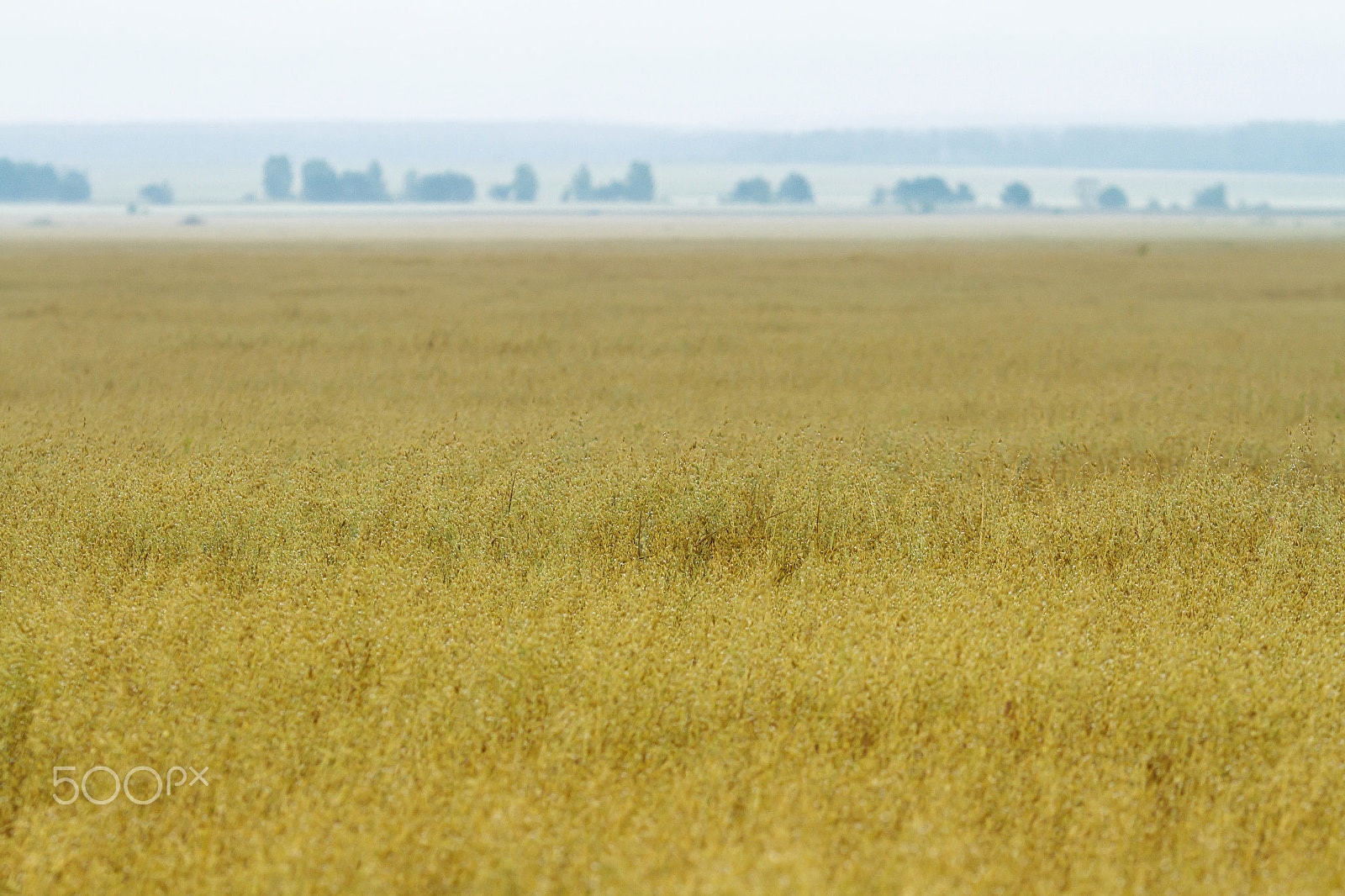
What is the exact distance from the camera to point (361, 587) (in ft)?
25.0

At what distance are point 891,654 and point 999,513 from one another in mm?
3489

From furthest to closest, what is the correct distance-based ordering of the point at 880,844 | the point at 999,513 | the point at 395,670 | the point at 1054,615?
the point at 999,513
the point at 1054,615
the point at 395,670
the point at 880,844

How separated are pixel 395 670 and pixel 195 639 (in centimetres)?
124

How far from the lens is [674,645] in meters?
6.92

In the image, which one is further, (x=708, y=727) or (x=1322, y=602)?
(x=1322, y=602)

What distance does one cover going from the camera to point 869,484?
10.4 meters

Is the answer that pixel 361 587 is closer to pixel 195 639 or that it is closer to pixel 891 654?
pixel 195 639

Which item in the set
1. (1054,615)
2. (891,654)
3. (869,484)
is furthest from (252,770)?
(869,484)

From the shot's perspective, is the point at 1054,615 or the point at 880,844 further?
the point at 1054,615

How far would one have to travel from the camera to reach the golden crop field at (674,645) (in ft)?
16.7

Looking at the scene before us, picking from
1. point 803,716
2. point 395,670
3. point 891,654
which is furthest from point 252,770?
point 891,654

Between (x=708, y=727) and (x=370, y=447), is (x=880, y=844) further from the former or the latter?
(x=370, y=447)

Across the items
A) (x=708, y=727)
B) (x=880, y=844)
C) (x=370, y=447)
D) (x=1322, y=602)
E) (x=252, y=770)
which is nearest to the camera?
(x=880, y=844)

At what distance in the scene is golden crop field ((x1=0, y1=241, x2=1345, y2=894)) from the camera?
509cm
